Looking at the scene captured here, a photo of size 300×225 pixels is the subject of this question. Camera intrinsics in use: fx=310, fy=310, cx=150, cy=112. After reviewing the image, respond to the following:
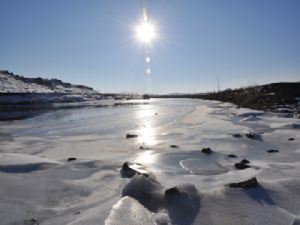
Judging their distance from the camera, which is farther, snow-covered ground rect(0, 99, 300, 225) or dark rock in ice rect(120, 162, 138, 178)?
dark rock in ice rect(120, 162, 138, 178)

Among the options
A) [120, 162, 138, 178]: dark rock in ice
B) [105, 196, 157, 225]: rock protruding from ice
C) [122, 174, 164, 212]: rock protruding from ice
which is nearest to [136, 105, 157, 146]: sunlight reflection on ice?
[120, 162, 138, 178]: dark rock in ice

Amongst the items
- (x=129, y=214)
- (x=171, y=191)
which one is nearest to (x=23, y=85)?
(x=171, y=191)

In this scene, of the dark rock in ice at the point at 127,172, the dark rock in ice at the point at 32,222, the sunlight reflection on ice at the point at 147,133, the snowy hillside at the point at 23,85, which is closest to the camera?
the dark rock in ice at the point at 32,222

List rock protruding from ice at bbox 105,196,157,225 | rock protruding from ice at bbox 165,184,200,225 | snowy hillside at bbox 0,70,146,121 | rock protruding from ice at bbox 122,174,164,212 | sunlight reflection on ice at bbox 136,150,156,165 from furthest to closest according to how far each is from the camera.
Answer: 1. snowy hillside at bbox 0,70,146,121
2. sunlight reflection on ice at bbox 136,150,156,165
3. rock protruding from ice at bbox 122,174,164,212
4. rock protruding from ice at bbox 165,184,200,225
5. rock protruding from ice at bbox 105,196,157,225

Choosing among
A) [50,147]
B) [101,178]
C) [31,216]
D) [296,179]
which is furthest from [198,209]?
[50,147]

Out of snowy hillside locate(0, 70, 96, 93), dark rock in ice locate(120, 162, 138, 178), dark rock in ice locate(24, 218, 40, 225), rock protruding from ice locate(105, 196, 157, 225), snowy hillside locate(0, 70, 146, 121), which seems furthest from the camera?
snowy hillside locate(0, 70, 96, 93)

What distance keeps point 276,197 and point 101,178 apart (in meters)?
2.70

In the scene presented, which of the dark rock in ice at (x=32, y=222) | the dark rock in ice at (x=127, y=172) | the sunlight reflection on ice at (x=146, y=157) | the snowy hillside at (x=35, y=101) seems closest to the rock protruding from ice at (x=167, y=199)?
the dark rock in ice at (x=32, y=222)

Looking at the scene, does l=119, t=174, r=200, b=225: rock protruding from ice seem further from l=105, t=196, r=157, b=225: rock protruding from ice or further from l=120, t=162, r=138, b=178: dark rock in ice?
l=120, t=162, r=138, b=178: dark rock in ice

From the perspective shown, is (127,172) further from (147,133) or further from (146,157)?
(147,133)

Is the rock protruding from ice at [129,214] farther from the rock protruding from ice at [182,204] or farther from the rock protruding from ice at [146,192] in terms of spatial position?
the rock protruding from ice at [182,204]

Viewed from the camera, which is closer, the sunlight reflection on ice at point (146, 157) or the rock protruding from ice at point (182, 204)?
the rock protruding from ice at point (182, 204)

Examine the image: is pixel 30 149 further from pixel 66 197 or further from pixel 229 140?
pixel 229 140

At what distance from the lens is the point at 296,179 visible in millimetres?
4102
